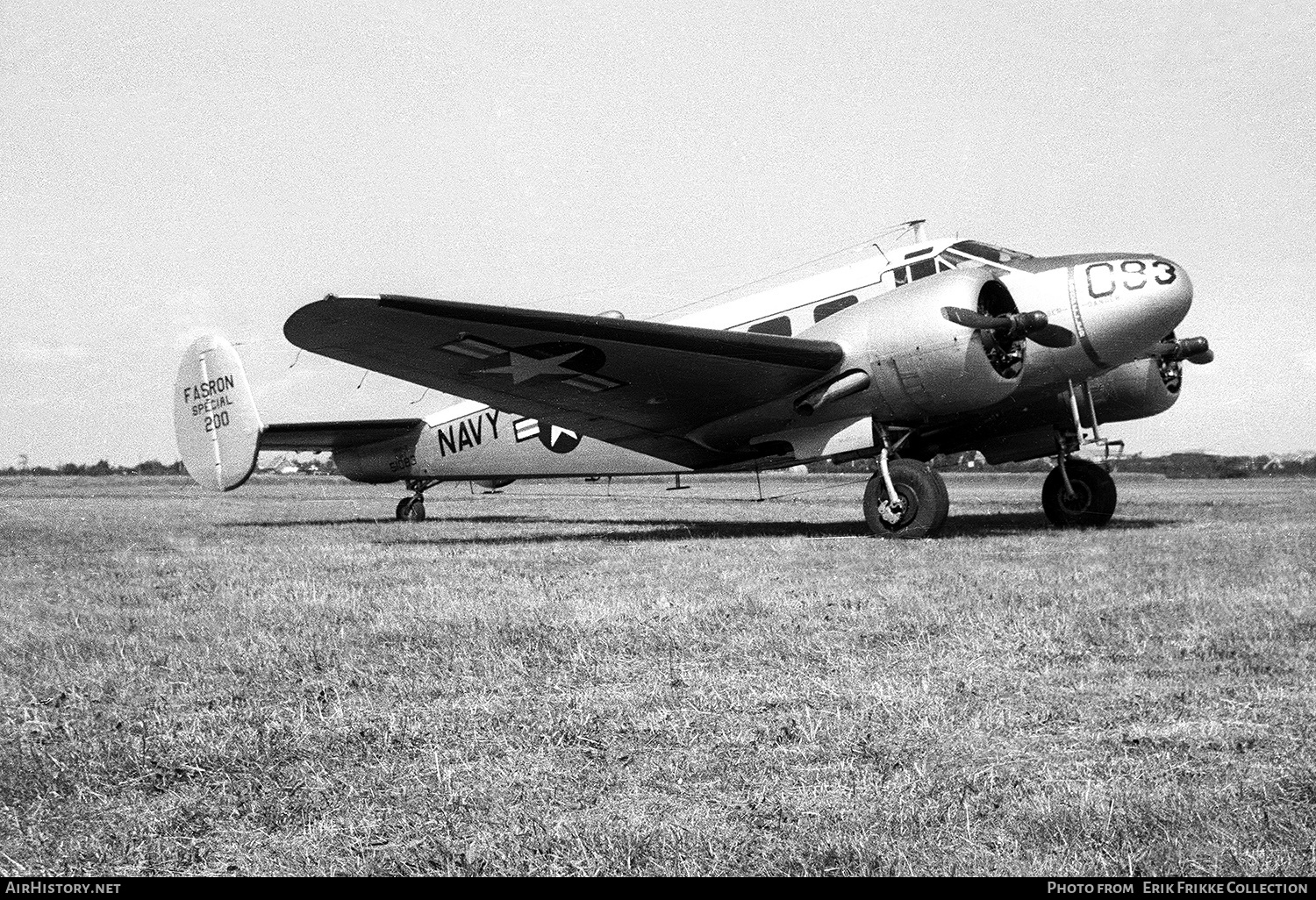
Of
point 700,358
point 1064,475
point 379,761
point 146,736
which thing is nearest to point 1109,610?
point 379,761

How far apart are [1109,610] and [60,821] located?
5.28 m

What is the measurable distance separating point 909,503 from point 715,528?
3.98m

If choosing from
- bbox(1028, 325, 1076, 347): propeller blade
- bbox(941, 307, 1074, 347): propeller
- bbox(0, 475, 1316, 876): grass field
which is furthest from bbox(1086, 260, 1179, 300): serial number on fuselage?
bbox(0, 475, 1316, 876): grass field

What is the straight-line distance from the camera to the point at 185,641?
17.5 feet

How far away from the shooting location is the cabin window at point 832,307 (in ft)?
40.6

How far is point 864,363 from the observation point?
11172 millimetres

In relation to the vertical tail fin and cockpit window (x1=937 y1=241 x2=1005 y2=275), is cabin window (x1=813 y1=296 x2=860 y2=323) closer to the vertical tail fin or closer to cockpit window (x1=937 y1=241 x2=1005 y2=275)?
cockpit window (x1=937 y1=241 x2=1005 y2=275)

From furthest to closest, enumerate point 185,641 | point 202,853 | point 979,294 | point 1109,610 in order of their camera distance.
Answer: point 979,294
point 1109,610
point 185,641
point 202,853

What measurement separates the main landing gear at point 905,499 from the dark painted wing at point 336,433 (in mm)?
9813

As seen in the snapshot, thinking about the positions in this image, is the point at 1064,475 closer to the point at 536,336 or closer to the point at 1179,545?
the point at 1179,545

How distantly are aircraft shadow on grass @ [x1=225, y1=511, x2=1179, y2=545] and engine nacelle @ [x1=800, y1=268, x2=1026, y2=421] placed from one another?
5.63 ft

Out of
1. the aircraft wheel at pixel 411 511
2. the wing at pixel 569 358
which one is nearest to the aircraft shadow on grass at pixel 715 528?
the aircraft wheel at pixel 411 511

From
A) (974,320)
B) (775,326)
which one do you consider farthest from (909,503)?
(775,326)

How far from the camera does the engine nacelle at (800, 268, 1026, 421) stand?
10594mm
